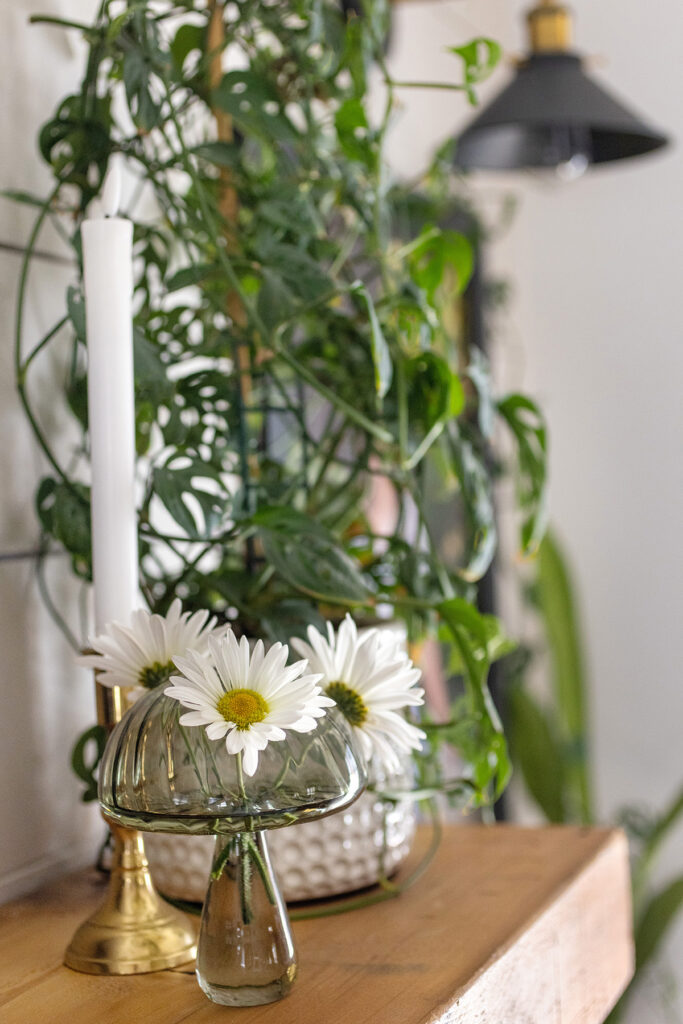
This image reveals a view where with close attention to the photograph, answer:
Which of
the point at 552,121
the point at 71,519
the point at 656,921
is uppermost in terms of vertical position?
the point at 552,121

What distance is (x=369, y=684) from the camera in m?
0.52

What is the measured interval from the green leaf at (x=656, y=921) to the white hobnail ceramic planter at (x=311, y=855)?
93 cm

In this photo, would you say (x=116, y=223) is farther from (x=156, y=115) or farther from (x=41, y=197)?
(x=41, y=197)

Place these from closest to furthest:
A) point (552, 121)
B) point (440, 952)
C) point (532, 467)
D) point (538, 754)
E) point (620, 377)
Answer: point (440, 952), point (532, 467), point (552, 121), point (538, 754), point (620, 377)

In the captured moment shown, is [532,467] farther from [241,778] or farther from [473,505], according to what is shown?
[241,778]

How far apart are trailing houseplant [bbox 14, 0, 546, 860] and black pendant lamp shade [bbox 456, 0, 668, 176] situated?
0.35 m

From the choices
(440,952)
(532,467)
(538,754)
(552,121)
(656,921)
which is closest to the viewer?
(440,952)

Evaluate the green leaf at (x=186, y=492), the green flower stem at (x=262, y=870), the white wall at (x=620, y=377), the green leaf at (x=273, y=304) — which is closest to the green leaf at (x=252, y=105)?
the green leaf at (x=273, y=304)

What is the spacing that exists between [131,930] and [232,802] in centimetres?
14

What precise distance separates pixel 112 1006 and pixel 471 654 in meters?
0.27

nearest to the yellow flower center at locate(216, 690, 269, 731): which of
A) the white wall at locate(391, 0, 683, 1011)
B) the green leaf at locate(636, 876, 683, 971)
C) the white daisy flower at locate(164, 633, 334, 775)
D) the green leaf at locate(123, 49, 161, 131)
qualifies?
the white daisy flower at locate(164, 633, 334, 775)

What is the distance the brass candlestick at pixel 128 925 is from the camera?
1.71 feet

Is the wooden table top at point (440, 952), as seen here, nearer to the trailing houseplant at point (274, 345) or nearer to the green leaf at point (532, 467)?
the trailing houseplant at point (274, 345)

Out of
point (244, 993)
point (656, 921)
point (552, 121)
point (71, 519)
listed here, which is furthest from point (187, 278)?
point (656, 921)
